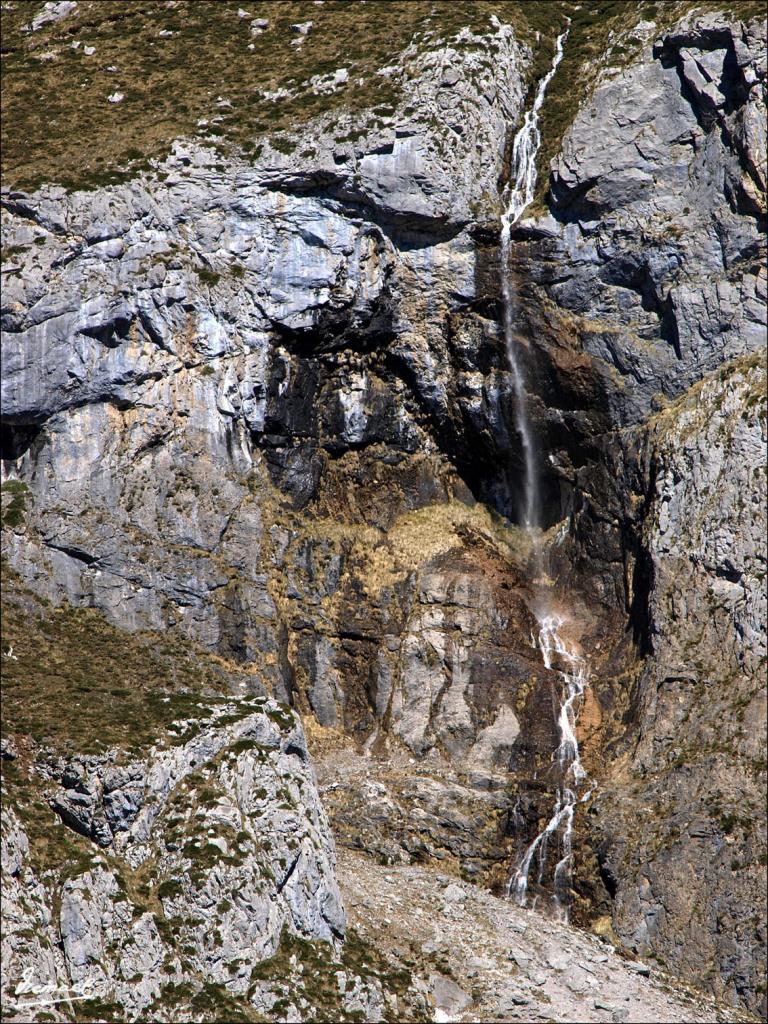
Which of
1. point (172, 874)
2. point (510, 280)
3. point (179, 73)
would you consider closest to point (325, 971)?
point (172, 874)

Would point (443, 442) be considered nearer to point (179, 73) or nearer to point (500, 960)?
point (179, 73)

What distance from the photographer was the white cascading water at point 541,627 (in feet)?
203

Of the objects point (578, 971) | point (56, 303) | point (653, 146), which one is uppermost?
point (653, 146)

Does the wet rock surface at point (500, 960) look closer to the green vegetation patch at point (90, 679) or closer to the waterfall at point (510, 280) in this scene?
the green vegetation patch at point (90, 679)

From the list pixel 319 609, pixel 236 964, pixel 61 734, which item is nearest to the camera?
pixel 236 964

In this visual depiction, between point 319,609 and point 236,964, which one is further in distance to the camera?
point 319,609

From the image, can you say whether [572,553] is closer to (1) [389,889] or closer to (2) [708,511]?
(2) [708,511]

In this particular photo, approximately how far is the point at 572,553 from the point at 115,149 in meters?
26.6

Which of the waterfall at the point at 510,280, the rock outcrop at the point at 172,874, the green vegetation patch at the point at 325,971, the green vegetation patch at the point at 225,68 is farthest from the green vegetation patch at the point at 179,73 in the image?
the green vegetation patch at the point at 325,971

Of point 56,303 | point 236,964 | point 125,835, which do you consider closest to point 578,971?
point 236,964

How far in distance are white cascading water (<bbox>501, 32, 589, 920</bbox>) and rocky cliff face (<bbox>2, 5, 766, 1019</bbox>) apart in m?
0.58

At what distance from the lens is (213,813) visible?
5456 centimetres

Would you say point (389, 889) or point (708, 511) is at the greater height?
point (708, 511)

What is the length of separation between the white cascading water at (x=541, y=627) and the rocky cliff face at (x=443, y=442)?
0.58m
